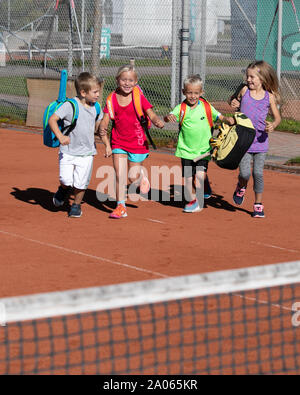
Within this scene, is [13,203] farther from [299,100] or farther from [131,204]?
[299,100]

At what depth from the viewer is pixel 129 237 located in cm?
Answer: 883

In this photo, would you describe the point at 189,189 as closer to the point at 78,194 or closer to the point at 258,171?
the point at 258,171

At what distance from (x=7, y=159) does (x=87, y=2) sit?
7103 mm

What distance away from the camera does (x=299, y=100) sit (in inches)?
744

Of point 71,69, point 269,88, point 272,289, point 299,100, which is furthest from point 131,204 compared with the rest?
point 299,100

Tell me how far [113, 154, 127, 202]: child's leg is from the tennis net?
309 centimetres

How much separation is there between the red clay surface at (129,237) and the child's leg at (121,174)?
0.95ft

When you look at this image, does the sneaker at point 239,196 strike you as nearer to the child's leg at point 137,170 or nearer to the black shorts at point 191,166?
the black shorts at point 191,166

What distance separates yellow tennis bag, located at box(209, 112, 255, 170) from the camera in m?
9.33

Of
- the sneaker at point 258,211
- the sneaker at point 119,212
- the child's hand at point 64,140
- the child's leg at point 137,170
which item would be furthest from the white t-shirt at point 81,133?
the sneaker at point 258,211

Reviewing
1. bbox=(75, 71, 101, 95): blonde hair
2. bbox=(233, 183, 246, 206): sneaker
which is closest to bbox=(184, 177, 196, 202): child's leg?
bbox=(233, 183, 246, 206): sneaker

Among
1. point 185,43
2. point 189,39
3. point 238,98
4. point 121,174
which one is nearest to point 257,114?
point 238,98

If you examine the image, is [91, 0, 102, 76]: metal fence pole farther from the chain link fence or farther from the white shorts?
the white shorts

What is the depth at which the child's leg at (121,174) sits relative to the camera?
379 inches
